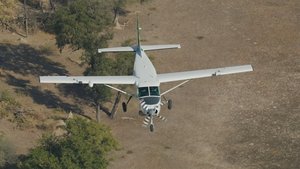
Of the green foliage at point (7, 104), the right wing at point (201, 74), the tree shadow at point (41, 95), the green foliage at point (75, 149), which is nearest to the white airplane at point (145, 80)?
the right wing at point (201, 74)

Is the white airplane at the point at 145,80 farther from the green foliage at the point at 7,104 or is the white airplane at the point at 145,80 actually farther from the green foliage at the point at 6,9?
the green foliage at the point at 6,9

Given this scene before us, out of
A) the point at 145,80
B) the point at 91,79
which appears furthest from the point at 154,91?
the point at 91,79

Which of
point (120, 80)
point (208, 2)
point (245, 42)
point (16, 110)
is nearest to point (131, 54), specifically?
point (120, 80)

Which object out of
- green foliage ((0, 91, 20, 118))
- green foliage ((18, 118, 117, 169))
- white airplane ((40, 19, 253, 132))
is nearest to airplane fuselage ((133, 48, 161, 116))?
white airplane ((40, 19, 253, 132))

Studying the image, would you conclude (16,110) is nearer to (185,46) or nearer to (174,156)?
(174,156)

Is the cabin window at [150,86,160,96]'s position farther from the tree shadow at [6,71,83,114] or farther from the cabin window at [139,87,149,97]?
the tree shadow at [6,71,83,114]

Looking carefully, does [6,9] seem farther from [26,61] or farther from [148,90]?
[148,90]

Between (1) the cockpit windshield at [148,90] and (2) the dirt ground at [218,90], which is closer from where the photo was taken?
(1) the cockpit windshield at [148,90]
